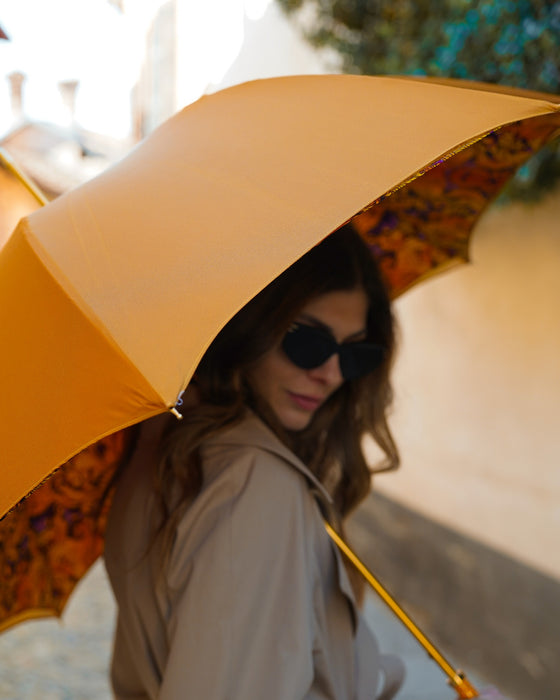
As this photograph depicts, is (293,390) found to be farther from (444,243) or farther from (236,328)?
(444,243)

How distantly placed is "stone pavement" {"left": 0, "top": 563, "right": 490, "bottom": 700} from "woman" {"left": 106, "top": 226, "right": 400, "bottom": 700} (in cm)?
243

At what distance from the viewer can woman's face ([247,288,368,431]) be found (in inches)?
67.7

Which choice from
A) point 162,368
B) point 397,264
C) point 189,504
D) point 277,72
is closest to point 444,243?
point 397,264

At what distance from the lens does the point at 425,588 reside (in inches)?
185

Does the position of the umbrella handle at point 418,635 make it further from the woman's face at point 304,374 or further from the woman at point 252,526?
the woman's face at point 304,374

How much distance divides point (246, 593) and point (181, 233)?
60 cm

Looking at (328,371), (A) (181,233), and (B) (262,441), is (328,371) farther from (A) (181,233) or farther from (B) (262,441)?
(A) (181,233)

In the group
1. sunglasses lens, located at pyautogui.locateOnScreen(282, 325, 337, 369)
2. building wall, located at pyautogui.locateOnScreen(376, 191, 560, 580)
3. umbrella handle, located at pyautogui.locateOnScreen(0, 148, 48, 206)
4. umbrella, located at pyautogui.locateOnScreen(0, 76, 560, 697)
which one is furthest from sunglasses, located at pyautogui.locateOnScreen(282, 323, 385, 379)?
building wall, located at pyautogui.locateOnScreen(376, 191, 560, 580)

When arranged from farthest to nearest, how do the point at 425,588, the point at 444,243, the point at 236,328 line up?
the point at 425,588
the point at 444,243
the point at 236,328

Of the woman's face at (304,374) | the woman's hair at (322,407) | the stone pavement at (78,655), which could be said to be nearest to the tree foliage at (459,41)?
the woman's hair at (322,407)

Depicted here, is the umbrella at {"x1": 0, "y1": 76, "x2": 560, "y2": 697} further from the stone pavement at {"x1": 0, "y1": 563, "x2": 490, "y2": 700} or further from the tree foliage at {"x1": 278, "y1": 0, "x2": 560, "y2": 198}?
the stone pavement at {"x1": 0, "y1": 563, "x2": 490, "y2": 700}

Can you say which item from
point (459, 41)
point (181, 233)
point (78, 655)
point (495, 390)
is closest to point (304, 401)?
point (181, 233)

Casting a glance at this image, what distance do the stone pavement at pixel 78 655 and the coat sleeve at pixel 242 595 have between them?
9.18 ft

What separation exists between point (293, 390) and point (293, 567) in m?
0.49
